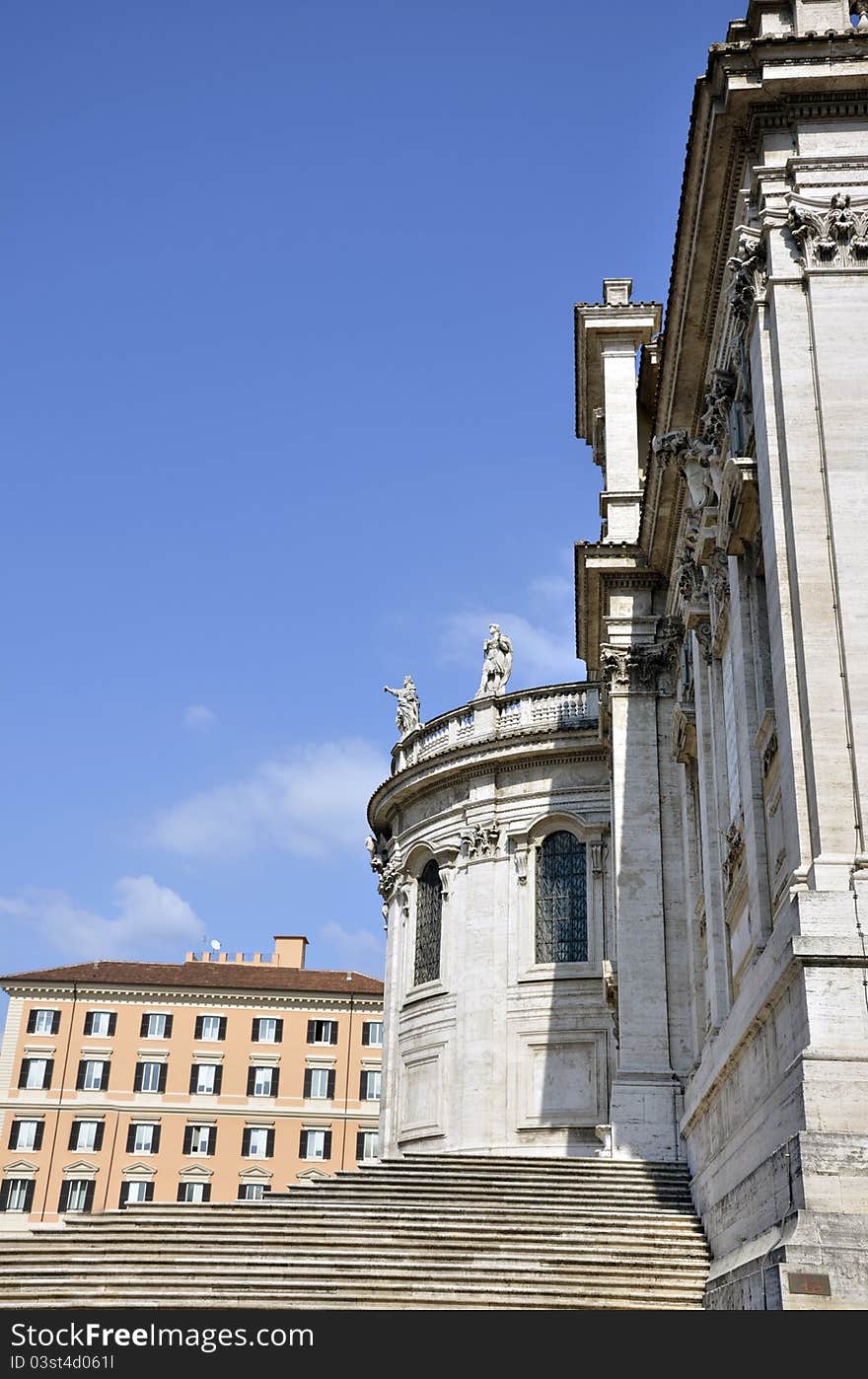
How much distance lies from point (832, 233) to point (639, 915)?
12864 mm

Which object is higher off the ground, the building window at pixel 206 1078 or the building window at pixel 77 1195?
the building window at pixel 206 1078

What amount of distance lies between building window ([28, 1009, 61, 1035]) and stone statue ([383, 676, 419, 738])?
133ft

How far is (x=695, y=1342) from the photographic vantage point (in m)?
7.80

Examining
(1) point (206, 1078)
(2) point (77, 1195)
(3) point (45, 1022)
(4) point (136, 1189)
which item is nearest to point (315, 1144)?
(1) point (206, 1078)

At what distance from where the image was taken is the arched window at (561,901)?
32.2 metres

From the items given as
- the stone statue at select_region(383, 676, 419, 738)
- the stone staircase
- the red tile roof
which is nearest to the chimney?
the red tile roof

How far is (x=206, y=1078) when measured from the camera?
231 ft

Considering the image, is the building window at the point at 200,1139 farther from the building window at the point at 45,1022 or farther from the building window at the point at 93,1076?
the building window at the point at 45,1022

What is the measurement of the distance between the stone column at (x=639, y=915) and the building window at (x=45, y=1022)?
53566mm

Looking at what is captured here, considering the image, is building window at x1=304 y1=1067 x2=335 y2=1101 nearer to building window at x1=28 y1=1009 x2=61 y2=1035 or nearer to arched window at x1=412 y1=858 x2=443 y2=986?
building window at x1=28 y1=1009 x2=61 y2=1035

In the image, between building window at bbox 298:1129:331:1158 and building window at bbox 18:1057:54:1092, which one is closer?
building window at bbox 298:1129:331:1158

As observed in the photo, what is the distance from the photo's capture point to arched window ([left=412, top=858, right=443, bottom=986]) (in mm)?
34656

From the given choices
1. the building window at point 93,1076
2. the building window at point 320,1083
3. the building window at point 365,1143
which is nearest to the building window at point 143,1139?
the building window at point 93,1076

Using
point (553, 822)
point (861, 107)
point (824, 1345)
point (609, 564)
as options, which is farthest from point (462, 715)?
point (824, 1345)
